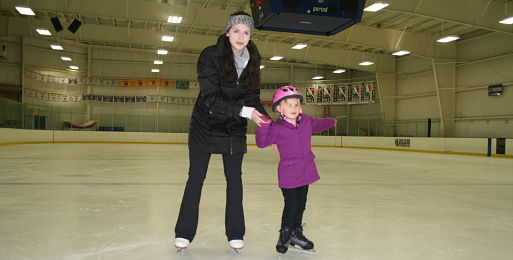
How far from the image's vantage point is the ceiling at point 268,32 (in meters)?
13.2

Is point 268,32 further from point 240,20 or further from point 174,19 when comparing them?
point 240,20

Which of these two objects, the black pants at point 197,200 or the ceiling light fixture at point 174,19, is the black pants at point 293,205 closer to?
the black pants at point 197,200

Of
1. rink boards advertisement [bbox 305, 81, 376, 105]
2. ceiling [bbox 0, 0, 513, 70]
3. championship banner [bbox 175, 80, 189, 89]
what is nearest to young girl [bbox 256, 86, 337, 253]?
ceiling [bbox 0, 0, 513, 70]

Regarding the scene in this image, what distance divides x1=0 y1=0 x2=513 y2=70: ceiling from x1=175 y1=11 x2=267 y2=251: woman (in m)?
10.7

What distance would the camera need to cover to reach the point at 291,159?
94.8 inches

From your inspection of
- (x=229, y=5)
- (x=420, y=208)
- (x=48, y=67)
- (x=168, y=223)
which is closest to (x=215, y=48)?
(x=168, y=223)

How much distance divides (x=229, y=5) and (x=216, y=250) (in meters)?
15.9

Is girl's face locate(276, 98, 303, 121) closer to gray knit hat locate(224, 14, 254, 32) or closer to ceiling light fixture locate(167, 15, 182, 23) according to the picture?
gray knit hat locate(224, 14, 254, 32)

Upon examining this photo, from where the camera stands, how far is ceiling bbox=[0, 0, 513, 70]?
1323 cm

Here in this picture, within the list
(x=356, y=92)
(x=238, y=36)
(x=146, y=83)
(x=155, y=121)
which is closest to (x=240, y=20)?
(x=238, y=36)

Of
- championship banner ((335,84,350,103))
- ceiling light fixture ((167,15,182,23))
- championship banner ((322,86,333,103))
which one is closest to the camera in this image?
ceiling light fixture ((167,15,182,23))

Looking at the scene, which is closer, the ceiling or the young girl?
the young girl

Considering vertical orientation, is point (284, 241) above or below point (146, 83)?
below

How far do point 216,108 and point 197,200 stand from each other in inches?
23.5
